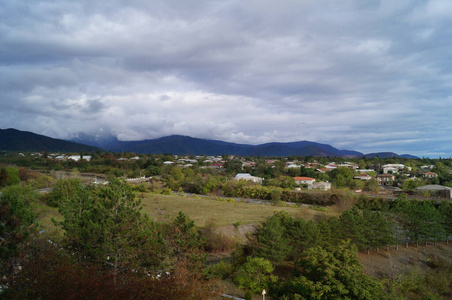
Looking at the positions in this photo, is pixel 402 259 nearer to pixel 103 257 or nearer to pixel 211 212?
pixel 211 212

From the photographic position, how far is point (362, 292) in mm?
10242

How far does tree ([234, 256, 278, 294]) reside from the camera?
13992 mm

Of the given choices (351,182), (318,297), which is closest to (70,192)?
(318,297)

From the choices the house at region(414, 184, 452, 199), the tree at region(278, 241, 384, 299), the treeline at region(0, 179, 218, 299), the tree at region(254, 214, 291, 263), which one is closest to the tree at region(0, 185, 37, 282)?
the treeline at region(0, 179, 218, 299)

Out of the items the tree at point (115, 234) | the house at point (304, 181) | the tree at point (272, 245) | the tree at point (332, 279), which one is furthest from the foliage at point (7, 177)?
the house at point (304, 181)

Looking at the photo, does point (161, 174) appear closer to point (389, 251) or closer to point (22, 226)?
point (389, 251)

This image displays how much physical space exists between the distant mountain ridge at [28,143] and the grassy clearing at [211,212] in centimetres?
→ 9349

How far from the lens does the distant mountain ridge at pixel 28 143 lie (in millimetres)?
98312

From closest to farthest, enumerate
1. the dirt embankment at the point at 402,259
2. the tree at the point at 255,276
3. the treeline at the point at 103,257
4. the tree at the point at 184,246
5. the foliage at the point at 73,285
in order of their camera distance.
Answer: the foliage at the point at 73,285 < the treeline at the point at 103,257 < the tree at the point at 184,246 < the tree at the point at 255,276 < the dirt embankment at the point at 402,259

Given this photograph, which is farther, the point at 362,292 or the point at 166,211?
the point at 166,211

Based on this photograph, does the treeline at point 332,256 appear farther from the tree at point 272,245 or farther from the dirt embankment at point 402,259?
the dirt embankment at point 402,259

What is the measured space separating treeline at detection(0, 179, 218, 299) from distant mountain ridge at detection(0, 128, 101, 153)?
110 meters

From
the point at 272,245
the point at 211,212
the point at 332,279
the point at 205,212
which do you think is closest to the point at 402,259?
the point at 272,245

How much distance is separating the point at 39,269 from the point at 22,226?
2.34m
